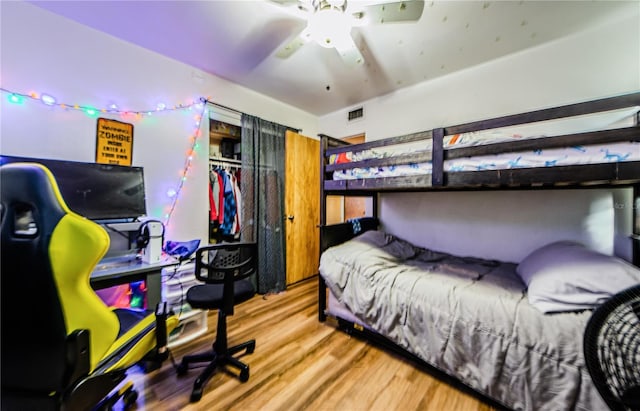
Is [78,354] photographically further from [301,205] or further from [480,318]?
[301,205]

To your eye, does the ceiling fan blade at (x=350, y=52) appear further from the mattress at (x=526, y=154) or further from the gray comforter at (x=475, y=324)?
the gray comforter at (x=475, y=324)

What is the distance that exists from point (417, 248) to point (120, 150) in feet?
10.1

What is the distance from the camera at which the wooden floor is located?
1.28 meters

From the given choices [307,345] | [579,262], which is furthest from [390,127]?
[307,345]

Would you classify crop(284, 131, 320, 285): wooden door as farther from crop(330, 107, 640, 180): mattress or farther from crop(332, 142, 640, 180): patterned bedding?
crop(332, 142, 640, 180): patterned bedding

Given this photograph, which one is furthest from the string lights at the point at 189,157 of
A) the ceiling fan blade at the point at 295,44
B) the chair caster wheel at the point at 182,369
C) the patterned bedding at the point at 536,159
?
the patterned bedding at the point at 536,159

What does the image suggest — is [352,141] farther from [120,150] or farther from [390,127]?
[120,150]

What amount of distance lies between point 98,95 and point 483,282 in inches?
131

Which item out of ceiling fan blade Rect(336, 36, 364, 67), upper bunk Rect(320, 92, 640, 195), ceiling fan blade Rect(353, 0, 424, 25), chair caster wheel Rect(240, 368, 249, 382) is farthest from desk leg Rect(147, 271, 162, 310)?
ceiling fan blade Rect(353, 0, 424, 25)

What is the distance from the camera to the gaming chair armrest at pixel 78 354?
74 centimetres

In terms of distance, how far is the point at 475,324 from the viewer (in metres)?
1.29

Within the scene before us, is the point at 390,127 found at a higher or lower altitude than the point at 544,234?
higher

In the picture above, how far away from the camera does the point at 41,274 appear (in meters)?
0.71

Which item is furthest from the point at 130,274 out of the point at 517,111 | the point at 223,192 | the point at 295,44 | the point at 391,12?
the point at 517,111
